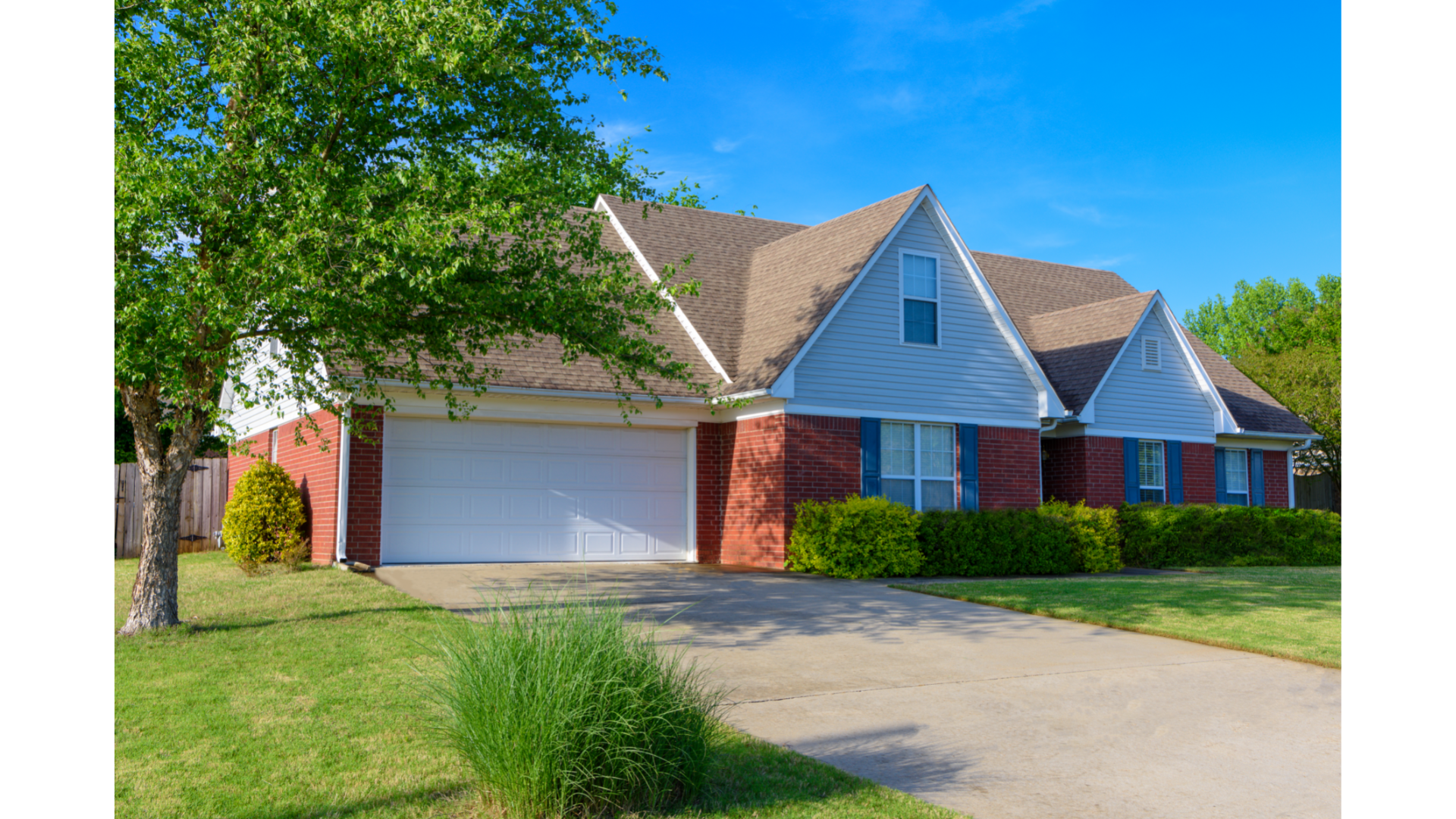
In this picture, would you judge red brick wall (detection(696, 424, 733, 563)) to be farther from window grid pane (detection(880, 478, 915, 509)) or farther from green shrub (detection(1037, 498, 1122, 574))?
green shrub (detection(1037, 498, 1122, 574))

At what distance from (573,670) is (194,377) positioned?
729cm

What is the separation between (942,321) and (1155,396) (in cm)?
621

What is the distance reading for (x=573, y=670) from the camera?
470cm

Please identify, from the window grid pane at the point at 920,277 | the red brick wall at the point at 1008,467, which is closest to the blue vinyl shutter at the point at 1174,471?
the red brick wall at the point at 1008,467

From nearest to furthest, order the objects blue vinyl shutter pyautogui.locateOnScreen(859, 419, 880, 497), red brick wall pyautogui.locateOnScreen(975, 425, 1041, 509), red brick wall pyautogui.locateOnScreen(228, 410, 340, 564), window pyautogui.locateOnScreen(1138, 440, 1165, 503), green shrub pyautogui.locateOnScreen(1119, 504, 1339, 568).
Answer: red brick wall pyautogui.locateOnScreen(228, 410, 340, 564) → blue vinyl shutter pyautogui.locateOnScreen(859, 419, 880, 497) → red brick wall pyautogui.locateOnScreen(975, 425, 1041, 509) → green shrub pyautogui.locateOnScreen(1119, 504, 1339, 568) → window pyautogui.locateOnScreen(1138, 440, 1165, 503)

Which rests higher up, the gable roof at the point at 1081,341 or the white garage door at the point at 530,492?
the gable roof at the point at 1081,341

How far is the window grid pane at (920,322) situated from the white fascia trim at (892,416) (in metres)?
1.37

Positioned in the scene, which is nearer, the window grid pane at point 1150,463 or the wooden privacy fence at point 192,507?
the wooden privacy fence at point 192,507

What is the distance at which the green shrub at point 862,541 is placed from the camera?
50.4 ft

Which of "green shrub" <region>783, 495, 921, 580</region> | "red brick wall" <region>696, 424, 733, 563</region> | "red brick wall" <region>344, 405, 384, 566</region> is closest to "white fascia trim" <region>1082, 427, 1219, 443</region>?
"green shrub" <region>783, 495, 921, 580</region>

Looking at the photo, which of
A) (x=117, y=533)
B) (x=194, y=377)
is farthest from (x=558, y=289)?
(x=117, y=533)

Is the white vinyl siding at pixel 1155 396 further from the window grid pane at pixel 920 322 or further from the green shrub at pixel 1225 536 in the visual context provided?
the window grid pane at pixel 920 322

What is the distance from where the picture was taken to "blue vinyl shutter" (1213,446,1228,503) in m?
22.5

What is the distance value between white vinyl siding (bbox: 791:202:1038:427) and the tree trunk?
30.4ft
